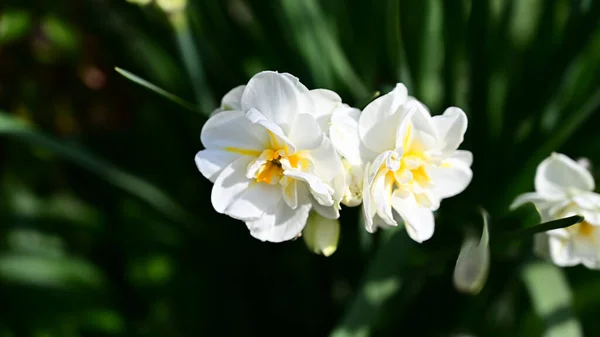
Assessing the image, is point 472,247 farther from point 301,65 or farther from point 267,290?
point 267,290

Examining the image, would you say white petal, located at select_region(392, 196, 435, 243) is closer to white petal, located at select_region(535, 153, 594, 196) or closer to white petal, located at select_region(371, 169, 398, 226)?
white petal, located at select_region(371, 169, 398, 226)

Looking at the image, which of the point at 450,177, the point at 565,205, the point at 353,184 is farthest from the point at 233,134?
the point at 565,205

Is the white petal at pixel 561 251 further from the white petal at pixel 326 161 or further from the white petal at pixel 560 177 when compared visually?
the white petal at pixel 326 161

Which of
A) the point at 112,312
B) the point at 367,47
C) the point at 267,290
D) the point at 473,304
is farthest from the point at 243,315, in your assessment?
the point at 367,47

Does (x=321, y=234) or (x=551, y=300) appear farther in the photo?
(x=551, y=300)

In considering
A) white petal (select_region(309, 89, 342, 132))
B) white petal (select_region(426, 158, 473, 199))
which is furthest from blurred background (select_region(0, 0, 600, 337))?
white petal (select_region(309, 89, 342, 132))

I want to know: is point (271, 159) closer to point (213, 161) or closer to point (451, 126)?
point (213, 161)

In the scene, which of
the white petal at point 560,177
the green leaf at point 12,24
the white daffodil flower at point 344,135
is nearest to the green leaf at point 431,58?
the white petal at point 560,177
